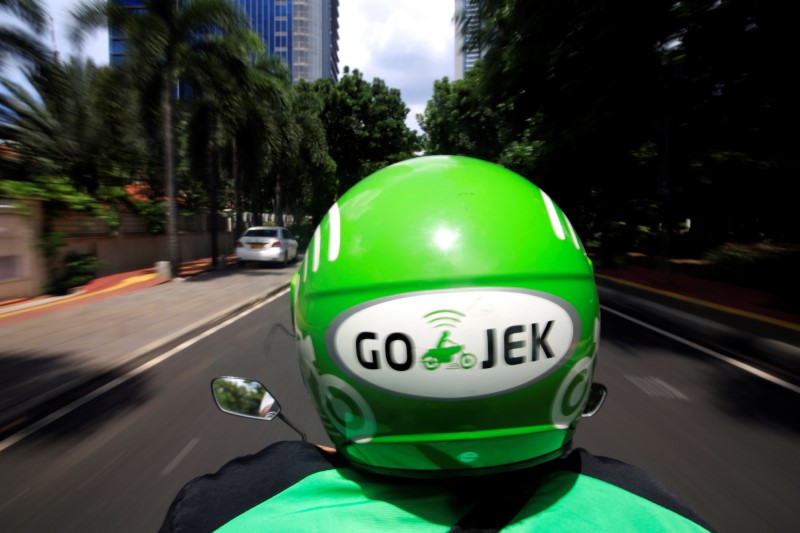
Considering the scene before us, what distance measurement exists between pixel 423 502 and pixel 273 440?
2457mm

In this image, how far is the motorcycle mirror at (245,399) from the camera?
141 cm

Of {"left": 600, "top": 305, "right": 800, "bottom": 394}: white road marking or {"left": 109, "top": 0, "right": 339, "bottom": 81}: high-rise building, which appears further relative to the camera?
{"left": 109, "top": 0, "right": 339, "bottom": 81}: high-rise building

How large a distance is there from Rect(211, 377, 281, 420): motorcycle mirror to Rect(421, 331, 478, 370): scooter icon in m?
0.67

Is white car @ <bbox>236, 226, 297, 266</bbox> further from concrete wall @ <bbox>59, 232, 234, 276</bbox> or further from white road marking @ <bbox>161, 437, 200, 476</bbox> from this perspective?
white road marking @ <bbox>161, 437, 200, 476</bbox>

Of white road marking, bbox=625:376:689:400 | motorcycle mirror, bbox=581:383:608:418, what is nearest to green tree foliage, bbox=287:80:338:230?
white road marking, bbox=625:376:689:400

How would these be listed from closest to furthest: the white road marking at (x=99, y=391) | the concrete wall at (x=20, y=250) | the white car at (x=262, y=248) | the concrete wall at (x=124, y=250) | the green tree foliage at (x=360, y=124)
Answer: the white road marking at (x=99, y=391) → the concrete wall at (x=20, y=250) → the concrete wall at (x=124, y=250) → the white car at (x=262, y=248) → the green tree foliage at (x=360, y=124)

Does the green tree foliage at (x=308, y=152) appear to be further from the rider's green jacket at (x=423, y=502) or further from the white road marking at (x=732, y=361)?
the rider's green jacket at (x=423, y=502)

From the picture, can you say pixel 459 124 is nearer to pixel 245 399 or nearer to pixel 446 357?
pixel 245 399

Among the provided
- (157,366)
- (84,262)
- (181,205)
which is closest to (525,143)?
(157,366)

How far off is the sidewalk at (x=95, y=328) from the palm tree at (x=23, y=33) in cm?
539

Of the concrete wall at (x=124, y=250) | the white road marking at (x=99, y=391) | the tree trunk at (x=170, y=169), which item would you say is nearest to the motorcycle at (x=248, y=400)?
the white road marking at (x=99, y=391)

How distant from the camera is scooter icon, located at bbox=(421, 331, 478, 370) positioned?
36.6 inches

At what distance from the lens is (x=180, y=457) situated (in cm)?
296

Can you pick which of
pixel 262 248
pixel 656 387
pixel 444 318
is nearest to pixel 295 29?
Answer: pixel 262 248
